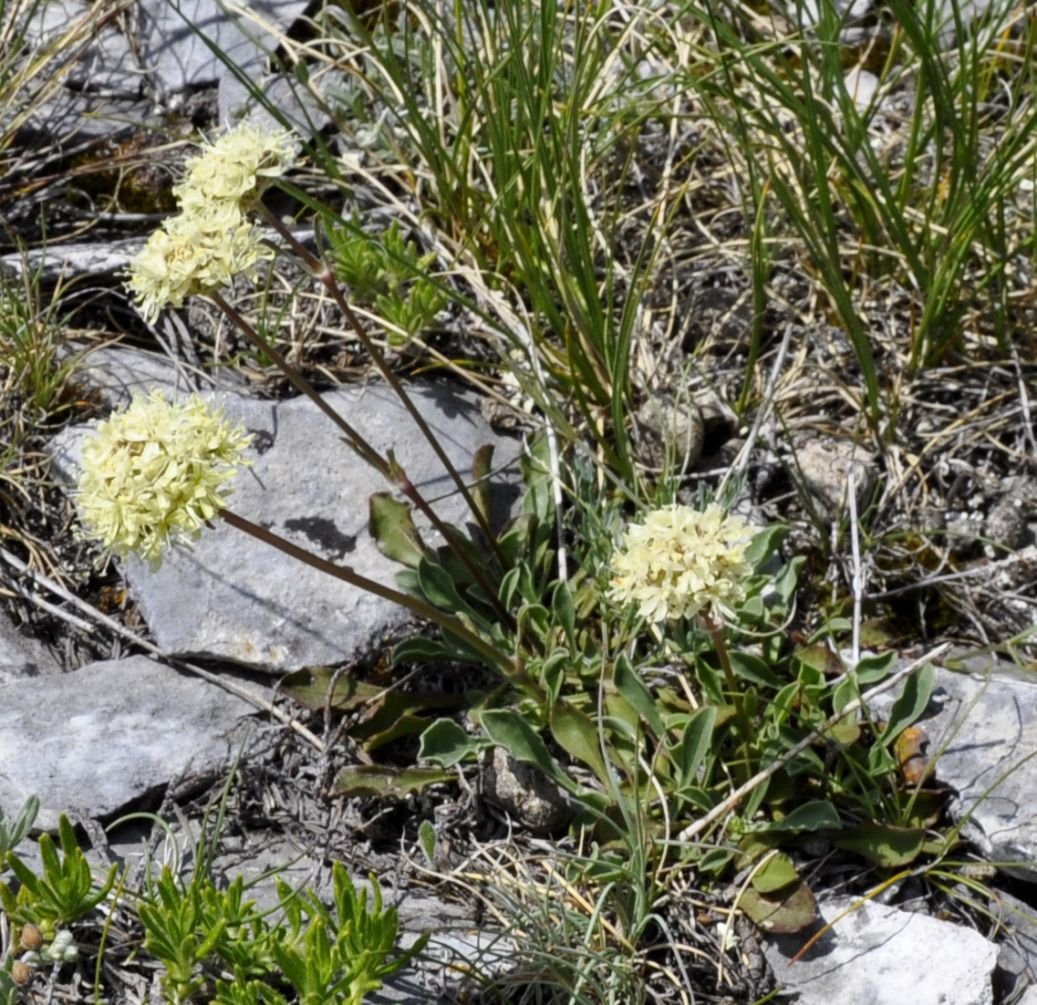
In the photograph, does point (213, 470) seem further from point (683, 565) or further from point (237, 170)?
point (683, 565)

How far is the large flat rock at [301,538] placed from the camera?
9.73 feet

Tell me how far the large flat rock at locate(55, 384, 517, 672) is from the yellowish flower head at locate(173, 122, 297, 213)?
860mm

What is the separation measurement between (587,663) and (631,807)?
35 cm

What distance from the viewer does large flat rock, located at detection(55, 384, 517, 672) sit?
2.96 meters

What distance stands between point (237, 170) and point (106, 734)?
4.14 ft

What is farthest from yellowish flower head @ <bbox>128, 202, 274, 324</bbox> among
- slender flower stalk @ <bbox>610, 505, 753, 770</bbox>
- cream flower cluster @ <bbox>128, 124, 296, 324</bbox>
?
slender flower stalk @ <bbox>610, 505, 753, 770</bbox>

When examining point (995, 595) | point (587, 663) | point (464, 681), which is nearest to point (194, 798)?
point (464, 681)

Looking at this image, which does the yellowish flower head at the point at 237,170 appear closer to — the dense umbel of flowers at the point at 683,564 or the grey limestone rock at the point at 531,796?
the dense umbel of flowers at the point at 683,564

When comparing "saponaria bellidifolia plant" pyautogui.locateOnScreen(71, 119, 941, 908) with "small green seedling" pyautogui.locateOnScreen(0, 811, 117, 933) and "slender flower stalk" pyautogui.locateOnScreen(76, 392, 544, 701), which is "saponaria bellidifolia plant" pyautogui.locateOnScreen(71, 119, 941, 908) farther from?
"small green seedling" pyautogui.locateOnScreen(0, 811, 117, 933)

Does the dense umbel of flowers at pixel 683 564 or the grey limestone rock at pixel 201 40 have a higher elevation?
the grey limestone rock at pixel 201 40

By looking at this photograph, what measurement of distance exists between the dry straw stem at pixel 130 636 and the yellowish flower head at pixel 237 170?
3.51ft

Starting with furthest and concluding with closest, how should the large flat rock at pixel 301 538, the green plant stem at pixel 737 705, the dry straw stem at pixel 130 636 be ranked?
the large flat rock at pixel 301 538
the dry straw stem at pixel 130 636
the green plant stem at pixel 737 705

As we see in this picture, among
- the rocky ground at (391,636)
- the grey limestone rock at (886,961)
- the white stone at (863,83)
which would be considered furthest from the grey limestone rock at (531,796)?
the white stone at (863,83)

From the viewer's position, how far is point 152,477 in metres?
2.18
